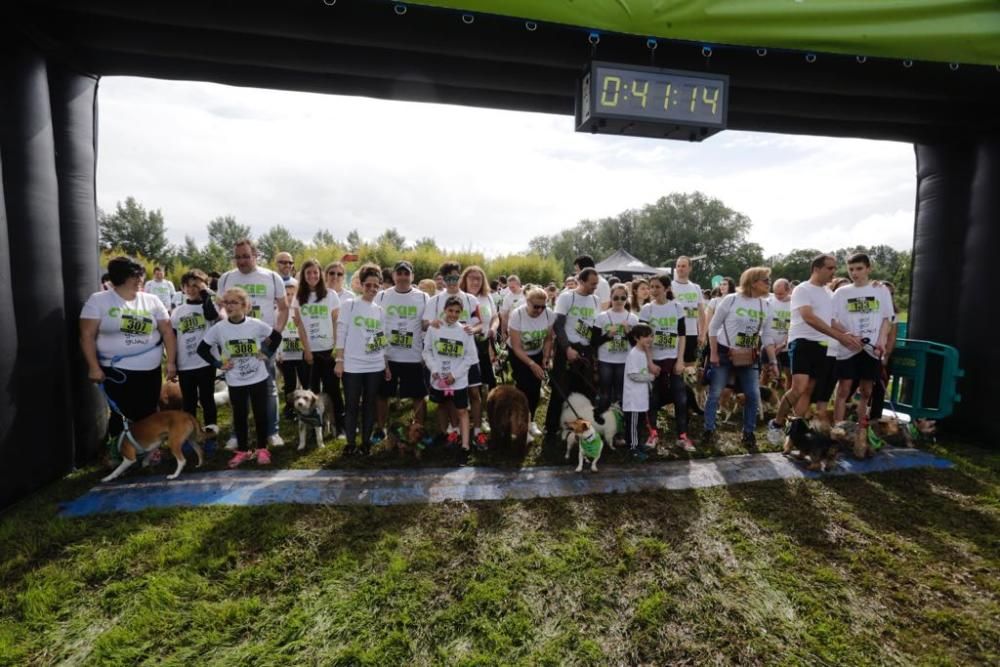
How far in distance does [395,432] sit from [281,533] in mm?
1913

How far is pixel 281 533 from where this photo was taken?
3.66 meters

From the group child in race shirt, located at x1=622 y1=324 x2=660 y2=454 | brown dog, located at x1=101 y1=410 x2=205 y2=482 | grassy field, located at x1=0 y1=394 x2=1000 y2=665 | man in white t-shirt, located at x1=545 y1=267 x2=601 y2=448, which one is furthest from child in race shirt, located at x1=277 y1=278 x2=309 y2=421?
child in race shirt, located at x1=622 y1=324 x2=660 y2=454

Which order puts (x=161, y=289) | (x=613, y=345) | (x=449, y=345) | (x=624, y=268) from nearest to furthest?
(x=449, y=345) → (x=613, y=345) → (x=161, y=289) → (x=624, y=268)

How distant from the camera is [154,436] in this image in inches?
179

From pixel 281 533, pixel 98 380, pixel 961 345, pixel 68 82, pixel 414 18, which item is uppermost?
pixel 414 18

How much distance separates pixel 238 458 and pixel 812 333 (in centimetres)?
667

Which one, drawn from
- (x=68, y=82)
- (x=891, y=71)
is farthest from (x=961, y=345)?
(x=68, y=82)

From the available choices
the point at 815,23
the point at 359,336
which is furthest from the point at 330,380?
the point at 815,23

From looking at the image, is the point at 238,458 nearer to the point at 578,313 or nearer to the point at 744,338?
the point at 578,313

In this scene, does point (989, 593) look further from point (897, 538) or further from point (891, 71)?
point (891, 71)

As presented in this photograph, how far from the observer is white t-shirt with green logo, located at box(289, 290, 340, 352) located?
5848 millimetres

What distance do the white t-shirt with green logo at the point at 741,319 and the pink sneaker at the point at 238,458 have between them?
5.81 meters

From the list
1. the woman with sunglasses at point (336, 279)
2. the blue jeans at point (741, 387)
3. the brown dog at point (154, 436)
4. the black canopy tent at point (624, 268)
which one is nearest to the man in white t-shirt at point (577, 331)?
the blue jeans at point (741, 387)

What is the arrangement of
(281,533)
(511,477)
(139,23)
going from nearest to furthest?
(281,533) → (139,23) → (511,477)
